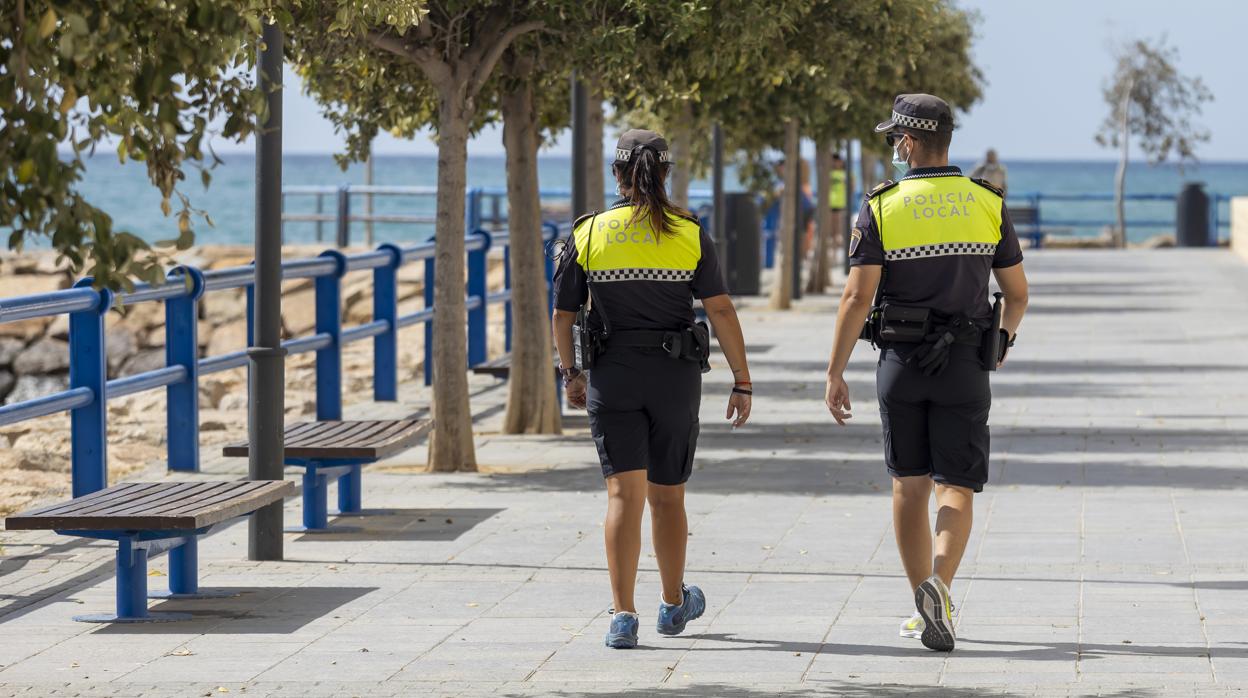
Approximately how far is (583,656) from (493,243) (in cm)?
1139

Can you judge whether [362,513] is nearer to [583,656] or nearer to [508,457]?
[508,457]

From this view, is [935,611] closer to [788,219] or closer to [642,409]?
[642,409]

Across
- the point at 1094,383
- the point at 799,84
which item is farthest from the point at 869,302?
the point at 799,84

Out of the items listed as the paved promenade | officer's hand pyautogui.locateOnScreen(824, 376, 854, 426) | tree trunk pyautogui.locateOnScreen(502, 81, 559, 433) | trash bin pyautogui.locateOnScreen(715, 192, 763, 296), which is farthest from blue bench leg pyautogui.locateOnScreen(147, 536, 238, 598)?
trash bin pyautogui.locateOnScreen(715, 192, 763, 296)

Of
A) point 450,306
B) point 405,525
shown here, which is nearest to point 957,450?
point 405,525

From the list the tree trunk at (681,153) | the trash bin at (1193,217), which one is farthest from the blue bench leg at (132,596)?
the trash bin at (1193,217)

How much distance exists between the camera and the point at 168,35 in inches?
180

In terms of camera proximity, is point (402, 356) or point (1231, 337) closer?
point (1231, 337)

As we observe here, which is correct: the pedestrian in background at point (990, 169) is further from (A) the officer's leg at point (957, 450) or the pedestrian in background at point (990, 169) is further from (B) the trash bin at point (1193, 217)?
(A) the officer's leg at point (957, 450)

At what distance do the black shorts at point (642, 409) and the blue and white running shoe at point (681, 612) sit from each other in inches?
15.9

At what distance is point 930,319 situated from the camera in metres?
6.62

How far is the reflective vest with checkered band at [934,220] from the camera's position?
6.61 m

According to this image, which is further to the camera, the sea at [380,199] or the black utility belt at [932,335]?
the sea at [380,199]

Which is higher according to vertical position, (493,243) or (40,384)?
(493,243)
